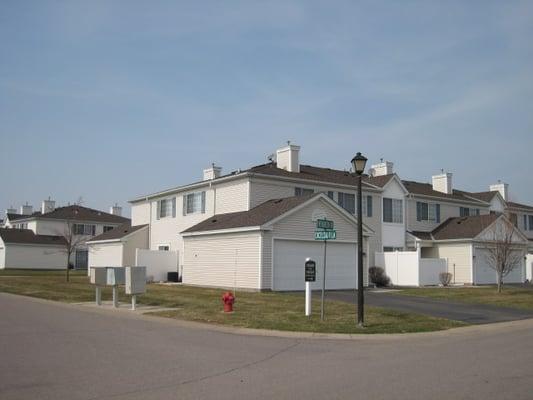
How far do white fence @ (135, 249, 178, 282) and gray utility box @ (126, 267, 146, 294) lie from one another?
17.5 m

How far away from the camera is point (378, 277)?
36.8 meters

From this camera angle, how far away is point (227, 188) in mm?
35562

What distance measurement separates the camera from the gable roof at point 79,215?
67.7 meters

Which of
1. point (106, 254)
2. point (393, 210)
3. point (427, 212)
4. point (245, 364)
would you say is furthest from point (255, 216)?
point (245, 364)

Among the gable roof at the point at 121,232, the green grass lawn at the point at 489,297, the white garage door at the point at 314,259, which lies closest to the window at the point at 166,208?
the gable roof at the point at 121,232

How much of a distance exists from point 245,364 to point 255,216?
64.6ft

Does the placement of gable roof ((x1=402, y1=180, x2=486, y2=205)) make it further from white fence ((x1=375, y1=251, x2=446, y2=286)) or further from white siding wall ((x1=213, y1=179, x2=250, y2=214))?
white siding wall ((x1=213, y1=179, x2=250, y2=214))

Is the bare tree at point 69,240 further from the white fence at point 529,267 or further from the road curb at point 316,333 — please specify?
the white fence at point 529,267

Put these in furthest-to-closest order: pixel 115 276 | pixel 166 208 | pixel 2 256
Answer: pixel 2 256 → pixel 166 208 → pixel 115 276

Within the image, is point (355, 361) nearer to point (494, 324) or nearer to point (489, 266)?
point (494, 324)

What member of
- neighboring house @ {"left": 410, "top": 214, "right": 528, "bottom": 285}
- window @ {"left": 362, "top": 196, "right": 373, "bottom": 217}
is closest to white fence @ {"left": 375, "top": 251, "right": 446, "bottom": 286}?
neighboring house @ {"left": 410, "top": 214, "right": 528, "bottom": 285}

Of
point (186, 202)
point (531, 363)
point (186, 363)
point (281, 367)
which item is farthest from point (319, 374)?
point (186, 202)

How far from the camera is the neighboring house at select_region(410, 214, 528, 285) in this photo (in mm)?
38844

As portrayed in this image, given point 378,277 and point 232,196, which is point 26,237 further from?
point 378,277
